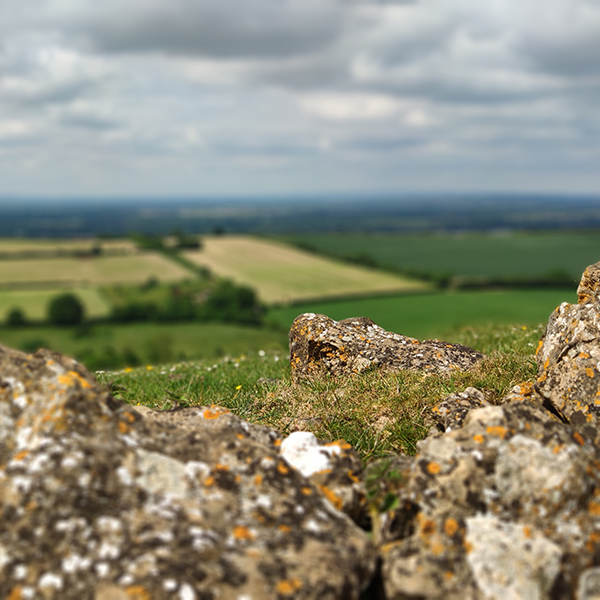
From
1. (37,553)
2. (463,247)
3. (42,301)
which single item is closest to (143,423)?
(37,553)

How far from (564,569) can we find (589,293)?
5334mm

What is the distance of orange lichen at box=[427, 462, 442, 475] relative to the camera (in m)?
4.98

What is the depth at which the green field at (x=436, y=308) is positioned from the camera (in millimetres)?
64312

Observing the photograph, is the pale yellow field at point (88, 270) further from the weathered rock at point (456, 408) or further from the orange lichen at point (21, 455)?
the orange lichen at point (21, 455)

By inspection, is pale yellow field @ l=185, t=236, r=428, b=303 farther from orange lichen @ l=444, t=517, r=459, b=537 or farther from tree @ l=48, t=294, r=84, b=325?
orange lichen @ l=444, t=517, r=459, b=537

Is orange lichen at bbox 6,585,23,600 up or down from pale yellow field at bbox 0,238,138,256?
down

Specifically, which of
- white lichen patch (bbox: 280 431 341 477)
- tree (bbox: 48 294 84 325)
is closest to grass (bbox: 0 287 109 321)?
tree (bbox: 48 294 84 325)

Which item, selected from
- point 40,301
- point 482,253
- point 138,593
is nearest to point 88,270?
point 40,301

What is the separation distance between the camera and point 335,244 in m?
180

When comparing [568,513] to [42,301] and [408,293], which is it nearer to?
[408,293]

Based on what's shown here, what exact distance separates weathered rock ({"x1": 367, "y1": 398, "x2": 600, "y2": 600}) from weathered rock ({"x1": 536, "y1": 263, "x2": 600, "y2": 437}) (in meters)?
1.17

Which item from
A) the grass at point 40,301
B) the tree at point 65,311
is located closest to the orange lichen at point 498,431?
the tree at point 65,311

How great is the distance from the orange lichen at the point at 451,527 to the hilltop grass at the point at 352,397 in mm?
2106

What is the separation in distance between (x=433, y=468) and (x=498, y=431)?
780 millimetres
